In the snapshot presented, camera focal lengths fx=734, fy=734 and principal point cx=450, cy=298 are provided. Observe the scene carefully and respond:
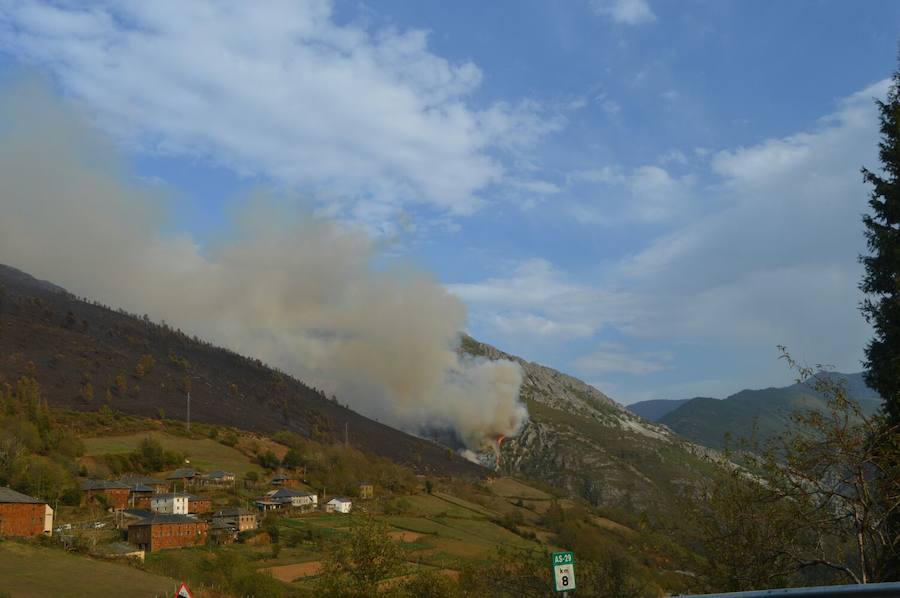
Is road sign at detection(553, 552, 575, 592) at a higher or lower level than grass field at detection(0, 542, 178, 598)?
higher

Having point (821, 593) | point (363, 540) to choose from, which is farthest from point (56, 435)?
point (821, 593)

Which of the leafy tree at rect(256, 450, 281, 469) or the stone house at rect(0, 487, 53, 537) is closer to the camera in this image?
the stone house at rect(0, 487, 53, 537)

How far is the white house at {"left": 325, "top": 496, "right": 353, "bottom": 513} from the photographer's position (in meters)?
130

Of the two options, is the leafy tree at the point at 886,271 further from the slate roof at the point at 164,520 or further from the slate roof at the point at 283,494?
the slate roof at the point at 283,494

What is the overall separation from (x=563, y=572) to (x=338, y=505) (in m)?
123

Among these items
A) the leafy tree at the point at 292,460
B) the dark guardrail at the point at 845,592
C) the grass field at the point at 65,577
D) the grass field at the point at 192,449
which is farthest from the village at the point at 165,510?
the dark guardrail at the point at 845,592

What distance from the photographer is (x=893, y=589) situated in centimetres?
552

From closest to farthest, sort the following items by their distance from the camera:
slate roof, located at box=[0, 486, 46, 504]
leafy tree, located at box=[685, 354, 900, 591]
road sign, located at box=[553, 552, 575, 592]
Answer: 1. leafy tree, located at box=[685, 354, 900, 591]
2. road sign, located at box=[553, 552, 575, 592]
3. slate roof, located at box=[0, 486, 46, 504]

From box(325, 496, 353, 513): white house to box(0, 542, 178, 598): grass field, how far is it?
66.7 m

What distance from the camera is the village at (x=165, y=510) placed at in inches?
3123

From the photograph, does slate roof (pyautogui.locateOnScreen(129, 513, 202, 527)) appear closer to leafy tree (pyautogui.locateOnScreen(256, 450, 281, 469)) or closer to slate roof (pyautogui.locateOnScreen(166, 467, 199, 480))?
slate roof (pyautogui.locateOnScreen(166, 467, 199, 480))

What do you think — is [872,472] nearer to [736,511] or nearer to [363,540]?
[736,511]

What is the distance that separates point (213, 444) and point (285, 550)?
94.0 m

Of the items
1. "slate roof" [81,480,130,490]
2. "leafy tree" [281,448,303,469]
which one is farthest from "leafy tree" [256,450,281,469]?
"slate roof" [81,480,130,490]
